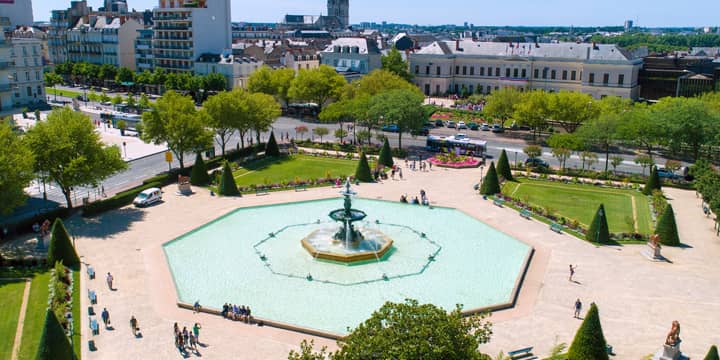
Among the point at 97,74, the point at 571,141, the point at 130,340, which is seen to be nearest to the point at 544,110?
the point at 571,141

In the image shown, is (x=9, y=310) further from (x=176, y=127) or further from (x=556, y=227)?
(x=556, y=227)

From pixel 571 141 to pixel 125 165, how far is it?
160 feet

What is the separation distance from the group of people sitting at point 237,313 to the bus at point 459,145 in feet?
152

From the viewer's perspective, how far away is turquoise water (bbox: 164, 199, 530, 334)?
120 ft

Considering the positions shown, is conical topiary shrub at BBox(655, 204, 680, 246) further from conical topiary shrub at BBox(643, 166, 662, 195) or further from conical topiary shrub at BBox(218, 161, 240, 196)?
conical topiary shrub at BBox(218, 161, 240, 196)

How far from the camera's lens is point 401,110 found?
2943 inches

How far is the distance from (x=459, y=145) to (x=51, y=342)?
58.4m

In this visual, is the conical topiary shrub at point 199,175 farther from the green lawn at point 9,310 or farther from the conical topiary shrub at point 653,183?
the conical topiary shrub at point 653,183

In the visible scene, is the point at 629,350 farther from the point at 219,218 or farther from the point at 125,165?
the point at 125,165

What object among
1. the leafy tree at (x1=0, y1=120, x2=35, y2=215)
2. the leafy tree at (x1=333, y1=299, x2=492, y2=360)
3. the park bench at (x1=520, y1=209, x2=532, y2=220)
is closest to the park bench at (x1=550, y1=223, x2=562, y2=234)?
the park bench at (x1=520, y1=209, x2=532, y2=220)

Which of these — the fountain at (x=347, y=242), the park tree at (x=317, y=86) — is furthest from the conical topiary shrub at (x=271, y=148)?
the fountain at (x=347, y=242)

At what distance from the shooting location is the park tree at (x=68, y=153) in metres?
48.5

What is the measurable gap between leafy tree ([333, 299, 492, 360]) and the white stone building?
101m

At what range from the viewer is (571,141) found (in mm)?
69375
